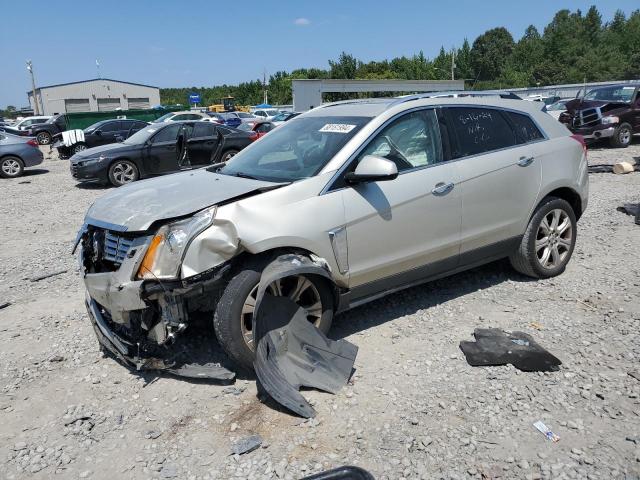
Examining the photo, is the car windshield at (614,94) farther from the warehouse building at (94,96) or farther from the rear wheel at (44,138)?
the warehouse building at (94,96)

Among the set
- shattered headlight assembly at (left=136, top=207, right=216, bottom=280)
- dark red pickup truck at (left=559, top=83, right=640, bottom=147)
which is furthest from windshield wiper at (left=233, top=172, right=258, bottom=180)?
dark red pickup truck at (left=559, top=83, right=640, bottom=147)

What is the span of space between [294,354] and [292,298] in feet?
1.26

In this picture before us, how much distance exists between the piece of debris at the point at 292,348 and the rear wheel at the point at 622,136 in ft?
49.2

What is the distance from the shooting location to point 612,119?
50.2 feet

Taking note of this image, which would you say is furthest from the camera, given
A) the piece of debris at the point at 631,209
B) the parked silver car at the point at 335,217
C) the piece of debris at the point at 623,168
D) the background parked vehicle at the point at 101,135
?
the background parked vehicle at the point at 101,135

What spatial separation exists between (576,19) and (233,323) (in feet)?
357

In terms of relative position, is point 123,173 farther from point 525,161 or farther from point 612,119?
point 612,119

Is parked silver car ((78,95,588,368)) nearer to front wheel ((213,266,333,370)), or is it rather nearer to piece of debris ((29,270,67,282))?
front wheel ((213,266,333,370))

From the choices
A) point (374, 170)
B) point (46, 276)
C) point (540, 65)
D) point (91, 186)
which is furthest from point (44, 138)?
point (540, 65)

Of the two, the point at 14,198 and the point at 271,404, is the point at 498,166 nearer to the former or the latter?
the point at 271,404

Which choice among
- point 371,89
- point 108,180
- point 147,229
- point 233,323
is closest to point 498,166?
point 233,323

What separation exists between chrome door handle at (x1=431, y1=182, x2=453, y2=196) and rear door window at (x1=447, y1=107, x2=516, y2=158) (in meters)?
0.31

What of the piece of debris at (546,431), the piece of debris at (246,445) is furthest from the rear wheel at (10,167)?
the piece of debris at (546,431)

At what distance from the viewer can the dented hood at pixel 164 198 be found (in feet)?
11.3
